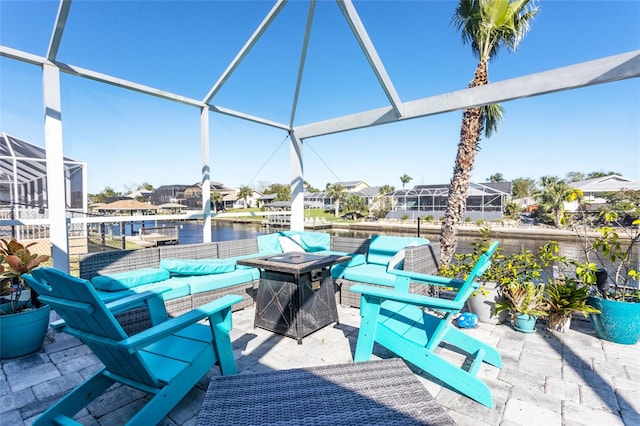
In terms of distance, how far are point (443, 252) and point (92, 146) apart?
5637 millimetres

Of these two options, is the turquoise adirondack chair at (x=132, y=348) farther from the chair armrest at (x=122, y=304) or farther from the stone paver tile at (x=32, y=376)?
the stone paver tile at (x=32, y=376)

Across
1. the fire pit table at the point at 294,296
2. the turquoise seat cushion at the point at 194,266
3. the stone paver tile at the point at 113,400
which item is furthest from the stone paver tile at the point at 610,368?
the turquoise seat cushion at the point at 194,266

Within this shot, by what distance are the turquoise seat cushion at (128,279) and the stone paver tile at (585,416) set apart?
3.32m

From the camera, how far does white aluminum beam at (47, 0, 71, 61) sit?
265 cm

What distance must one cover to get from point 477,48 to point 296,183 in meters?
3.77

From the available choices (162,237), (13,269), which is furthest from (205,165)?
(162,237)

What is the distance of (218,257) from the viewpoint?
162 inches

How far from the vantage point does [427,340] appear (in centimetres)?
204

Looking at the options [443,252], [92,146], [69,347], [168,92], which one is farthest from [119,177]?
[443,252]

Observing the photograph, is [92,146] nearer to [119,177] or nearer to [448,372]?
[119,177]

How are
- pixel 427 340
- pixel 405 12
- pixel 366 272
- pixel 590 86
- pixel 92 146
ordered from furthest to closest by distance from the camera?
pixel 405 12 → pixel 92 146 → pixel 366 272 → pixel 590 86 → pixel 427 340

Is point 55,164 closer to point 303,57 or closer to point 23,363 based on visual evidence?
point 23,363

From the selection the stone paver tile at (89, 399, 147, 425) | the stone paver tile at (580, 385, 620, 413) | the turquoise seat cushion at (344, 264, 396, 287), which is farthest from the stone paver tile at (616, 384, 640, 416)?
the stone paver tile at (89, 399, 147, 425)

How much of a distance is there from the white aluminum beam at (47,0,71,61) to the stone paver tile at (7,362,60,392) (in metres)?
2.77
